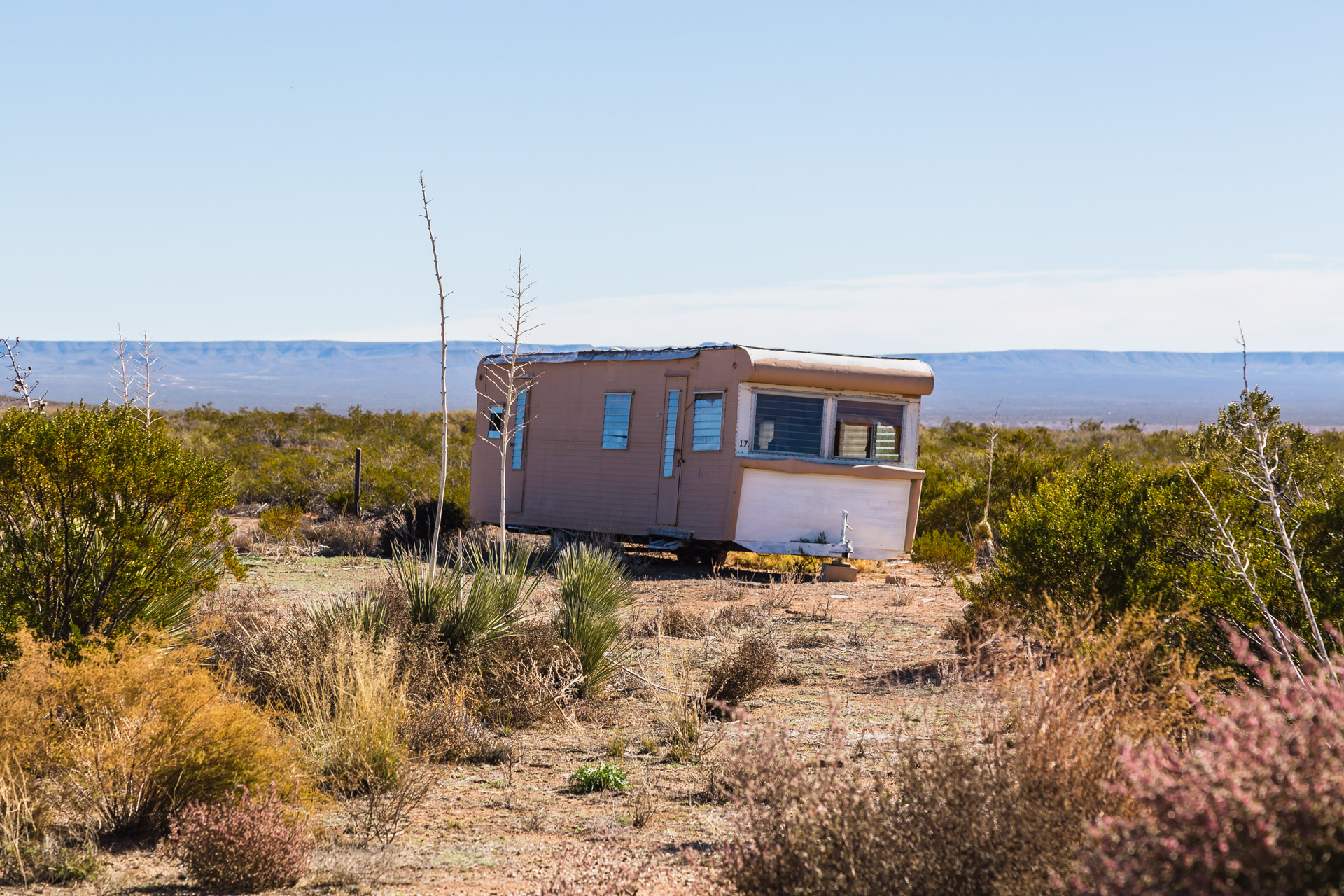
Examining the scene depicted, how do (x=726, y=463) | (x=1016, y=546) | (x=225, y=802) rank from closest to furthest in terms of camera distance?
(x=225, y=802), (x=1016, y=546), (x=726, y=463)

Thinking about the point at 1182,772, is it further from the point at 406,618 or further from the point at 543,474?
the point at 543,474

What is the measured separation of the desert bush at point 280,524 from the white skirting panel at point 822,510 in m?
7.02

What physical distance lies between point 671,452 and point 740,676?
23.4 feet

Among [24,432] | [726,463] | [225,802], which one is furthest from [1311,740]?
[726,463]

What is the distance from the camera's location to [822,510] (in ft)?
45.2

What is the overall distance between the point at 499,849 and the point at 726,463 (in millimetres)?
9117

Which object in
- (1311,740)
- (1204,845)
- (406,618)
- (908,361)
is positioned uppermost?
(908,361)

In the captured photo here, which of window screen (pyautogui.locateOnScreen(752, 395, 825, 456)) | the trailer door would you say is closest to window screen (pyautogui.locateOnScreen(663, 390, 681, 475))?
the trailer door

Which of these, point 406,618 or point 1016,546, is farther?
point 1016,546

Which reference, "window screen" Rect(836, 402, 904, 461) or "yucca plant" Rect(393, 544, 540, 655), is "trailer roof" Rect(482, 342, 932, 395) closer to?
"window screen" Rect(836, 402, 904, 461)

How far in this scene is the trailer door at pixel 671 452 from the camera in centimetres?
1428

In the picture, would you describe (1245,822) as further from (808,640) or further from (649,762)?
(808,640)

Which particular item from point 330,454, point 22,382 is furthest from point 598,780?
point 330,454

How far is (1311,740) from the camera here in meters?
2.46
